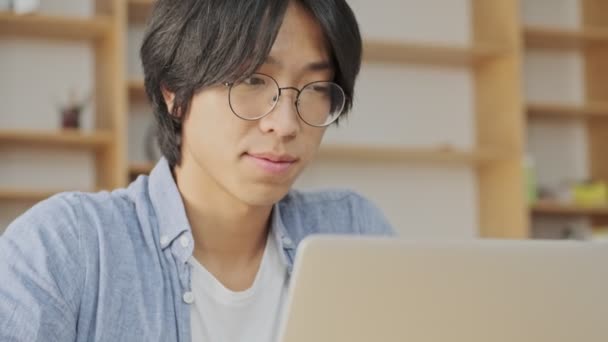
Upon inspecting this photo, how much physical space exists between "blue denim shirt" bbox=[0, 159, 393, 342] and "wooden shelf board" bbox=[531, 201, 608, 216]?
3.22 metres

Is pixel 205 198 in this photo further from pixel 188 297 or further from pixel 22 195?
pixel 22 195

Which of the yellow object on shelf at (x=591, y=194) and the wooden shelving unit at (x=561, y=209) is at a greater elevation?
the yellow object on shelf at (x=591, y=194)

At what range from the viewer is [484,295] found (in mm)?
1059

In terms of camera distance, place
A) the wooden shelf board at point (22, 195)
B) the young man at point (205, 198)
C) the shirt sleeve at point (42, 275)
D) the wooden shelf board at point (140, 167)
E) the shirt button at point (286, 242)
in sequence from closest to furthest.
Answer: the shirt sleeve at point (42, 275), the young man at point (205, 198), the shirt button at point (286, 242), the wooden shelf board at point (22, 195), the wooden shelf board at point (140, 167)

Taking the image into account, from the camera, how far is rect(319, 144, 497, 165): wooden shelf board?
4.39m

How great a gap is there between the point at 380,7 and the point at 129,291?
3.41 m

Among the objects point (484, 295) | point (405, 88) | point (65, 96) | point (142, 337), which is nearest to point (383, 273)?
point (484, 295)

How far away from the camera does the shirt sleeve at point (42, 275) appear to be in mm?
1328

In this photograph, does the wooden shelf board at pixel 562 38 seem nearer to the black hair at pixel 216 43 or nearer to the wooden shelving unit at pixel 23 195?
the wooden shelving unit at pixel 23 195

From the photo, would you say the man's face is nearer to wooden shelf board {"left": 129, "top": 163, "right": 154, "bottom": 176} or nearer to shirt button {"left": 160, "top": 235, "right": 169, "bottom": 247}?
shirt button {"left": 160, "top": 235, "right": 169, "bottom": 247}

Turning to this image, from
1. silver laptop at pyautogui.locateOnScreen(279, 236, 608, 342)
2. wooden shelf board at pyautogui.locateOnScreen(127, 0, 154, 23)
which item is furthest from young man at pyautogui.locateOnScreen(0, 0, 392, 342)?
wooden shelf board at pyautogui.locateOnScreen(127, 0, 154, 23)

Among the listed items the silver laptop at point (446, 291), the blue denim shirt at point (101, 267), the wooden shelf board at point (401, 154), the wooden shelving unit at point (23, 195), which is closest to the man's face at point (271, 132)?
the blue denim shirt at point (101, 267)

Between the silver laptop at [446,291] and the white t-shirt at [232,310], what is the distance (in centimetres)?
54

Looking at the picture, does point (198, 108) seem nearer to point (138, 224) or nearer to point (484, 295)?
point (138, 224)
